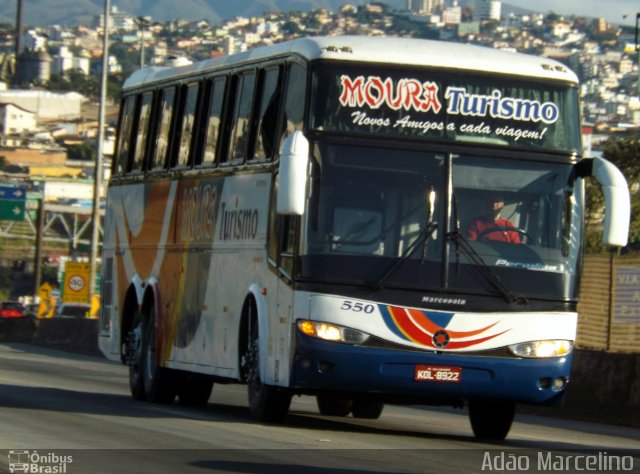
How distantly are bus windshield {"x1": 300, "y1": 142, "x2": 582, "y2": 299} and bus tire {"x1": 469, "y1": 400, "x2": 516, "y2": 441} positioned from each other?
59.6 inches

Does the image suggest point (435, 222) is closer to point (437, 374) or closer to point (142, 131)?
point (437, 374)

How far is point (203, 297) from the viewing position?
1825cm

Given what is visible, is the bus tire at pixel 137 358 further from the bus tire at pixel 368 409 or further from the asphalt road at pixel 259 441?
the bus tire at pixel 368 409

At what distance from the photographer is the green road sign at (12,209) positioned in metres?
68.6

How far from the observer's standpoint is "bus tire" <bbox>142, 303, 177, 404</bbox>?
19.7m

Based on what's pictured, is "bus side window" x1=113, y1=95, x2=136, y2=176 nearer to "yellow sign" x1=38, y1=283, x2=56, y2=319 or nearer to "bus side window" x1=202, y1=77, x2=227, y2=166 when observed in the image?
"bus side window" x1=202, y1=77, x2=227, y2=166

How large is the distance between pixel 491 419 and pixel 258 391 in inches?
84.3

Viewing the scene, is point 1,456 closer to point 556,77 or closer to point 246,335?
point 246,335

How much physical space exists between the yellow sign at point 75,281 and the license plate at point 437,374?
33.3 metres

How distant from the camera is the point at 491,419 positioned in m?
16.5

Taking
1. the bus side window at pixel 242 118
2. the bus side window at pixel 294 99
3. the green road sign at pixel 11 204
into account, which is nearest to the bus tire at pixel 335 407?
the bus side window at pixel 242 118

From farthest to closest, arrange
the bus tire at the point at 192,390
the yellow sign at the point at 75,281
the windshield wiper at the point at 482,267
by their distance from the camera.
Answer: the yellow sign at the point at 75,281 → the bus tire at the point at 192,390 → the windshield wiper at the point at 482,267

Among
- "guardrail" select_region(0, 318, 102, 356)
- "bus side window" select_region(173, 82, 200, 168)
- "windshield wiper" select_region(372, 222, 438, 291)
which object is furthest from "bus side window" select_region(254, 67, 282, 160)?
"guardrail" select_region(0, 318, 102, 356)

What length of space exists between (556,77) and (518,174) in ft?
3.37
